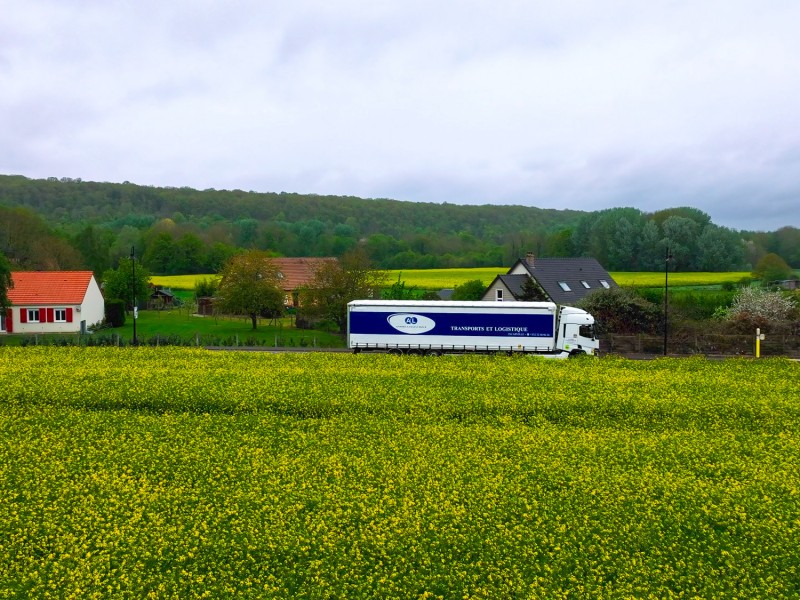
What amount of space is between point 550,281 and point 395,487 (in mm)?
40980

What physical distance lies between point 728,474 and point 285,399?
11690 mm

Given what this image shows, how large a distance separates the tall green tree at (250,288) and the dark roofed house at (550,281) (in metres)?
18.3

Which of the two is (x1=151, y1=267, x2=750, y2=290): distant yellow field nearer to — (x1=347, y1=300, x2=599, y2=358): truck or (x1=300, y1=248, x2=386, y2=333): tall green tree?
(x1=300, y1=248, x2=386, y2=333): tall green tree

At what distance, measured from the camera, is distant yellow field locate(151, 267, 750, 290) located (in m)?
70.6

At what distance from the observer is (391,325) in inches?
1346

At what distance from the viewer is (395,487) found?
42.1 feet

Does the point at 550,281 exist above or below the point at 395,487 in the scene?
above

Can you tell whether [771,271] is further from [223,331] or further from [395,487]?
[395,487]

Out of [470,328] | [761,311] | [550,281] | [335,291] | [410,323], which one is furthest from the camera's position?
[550,281]

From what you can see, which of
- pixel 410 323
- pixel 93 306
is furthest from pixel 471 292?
pixel 93 306

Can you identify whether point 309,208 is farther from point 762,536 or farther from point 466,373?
point 762,536

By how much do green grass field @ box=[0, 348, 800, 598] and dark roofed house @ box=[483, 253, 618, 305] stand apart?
28158mm

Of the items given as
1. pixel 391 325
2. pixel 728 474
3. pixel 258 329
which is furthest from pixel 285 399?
pixel 258 329

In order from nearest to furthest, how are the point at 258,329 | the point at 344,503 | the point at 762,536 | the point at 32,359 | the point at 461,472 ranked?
1. the point at 762,536
2. the point at 344,503
3. the point at 461,472
4. the point at 32,359
5. the point at 258,329
